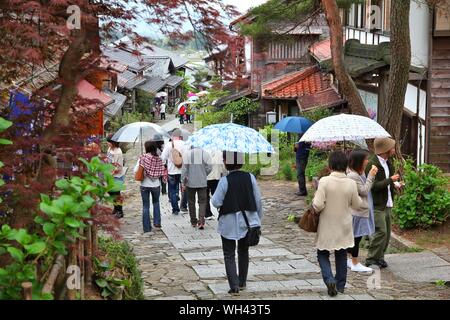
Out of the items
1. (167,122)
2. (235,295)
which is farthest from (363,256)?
(167,122)

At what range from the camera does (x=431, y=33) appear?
1675cm

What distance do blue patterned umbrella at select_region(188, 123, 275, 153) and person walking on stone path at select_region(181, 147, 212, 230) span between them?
2883 millimetres

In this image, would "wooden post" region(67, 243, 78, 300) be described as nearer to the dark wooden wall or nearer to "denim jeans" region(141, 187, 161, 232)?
"denim jeans" region(141, 187, 161, 232)

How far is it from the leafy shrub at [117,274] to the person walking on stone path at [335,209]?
211cm

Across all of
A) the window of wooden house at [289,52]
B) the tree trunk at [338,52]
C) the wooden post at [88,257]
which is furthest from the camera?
the window of wooden house at [289,52]

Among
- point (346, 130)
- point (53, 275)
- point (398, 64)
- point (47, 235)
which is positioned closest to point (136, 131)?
point (398, 64)

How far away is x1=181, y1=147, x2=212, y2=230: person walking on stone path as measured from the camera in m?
13.0

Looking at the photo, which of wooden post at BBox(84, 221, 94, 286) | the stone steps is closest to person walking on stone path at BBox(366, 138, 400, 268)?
the stone steps

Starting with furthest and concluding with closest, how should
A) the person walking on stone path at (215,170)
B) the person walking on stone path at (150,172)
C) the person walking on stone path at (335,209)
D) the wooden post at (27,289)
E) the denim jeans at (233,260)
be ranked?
1. the person walking on stone path at (215,170)
2. the person walking on stone path at (150,172)
3. the denim jeans at (233,260)
4. the person walking on stone path at (335,209)
5. the wooden post at (27,289)

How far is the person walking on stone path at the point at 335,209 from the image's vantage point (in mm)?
7727

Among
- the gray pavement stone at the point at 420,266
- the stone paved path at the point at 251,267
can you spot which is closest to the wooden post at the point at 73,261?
the stone paved path at the point at 251,267

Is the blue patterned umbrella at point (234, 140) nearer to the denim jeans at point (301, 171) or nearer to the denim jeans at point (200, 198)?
the denim jeans at point (200, 198)

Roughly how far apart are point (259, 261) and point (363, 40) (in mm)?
12920

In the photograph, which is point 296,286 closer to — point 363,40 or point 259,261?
point 259,261
